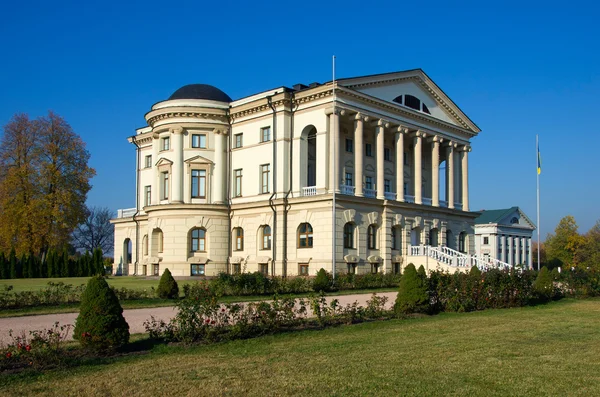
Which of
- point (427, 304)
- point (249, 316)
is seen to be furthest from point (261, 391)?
point (427, 304)

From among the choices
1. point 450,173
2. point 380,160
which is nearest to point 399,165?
point 380,160

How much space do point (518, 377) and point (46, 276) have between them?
5248cm

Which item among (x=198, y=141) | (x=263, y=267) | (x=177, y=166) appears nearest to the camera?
(x=263, y=267)

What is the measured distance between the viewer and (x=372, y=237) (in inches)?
1740

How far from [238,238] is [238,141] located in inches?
314

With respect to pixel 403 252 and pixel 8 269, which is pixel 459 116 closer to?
pixel 403 252

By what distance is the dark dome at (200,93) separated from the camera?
48594 mm

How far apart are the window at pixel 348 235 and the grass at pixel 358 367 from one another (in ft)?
82.5

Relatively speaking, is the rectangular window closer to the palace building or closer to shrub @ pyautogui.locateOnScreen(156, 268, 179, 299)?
the palace building

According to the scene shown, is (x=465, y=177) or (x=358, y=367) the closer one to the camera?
(x=358, y=367)

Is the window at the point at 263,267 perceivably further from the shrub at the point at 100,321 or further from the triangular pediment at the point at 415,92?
the shrub at the point at 100,321

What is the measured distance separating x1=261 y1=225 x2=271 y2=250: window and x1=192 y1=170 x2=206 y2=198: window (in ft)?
20.5

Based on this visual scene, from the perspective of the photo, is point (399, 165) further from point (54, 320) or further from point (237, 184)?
point (54, 320)

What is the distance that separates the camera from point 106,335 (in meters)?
13.0
